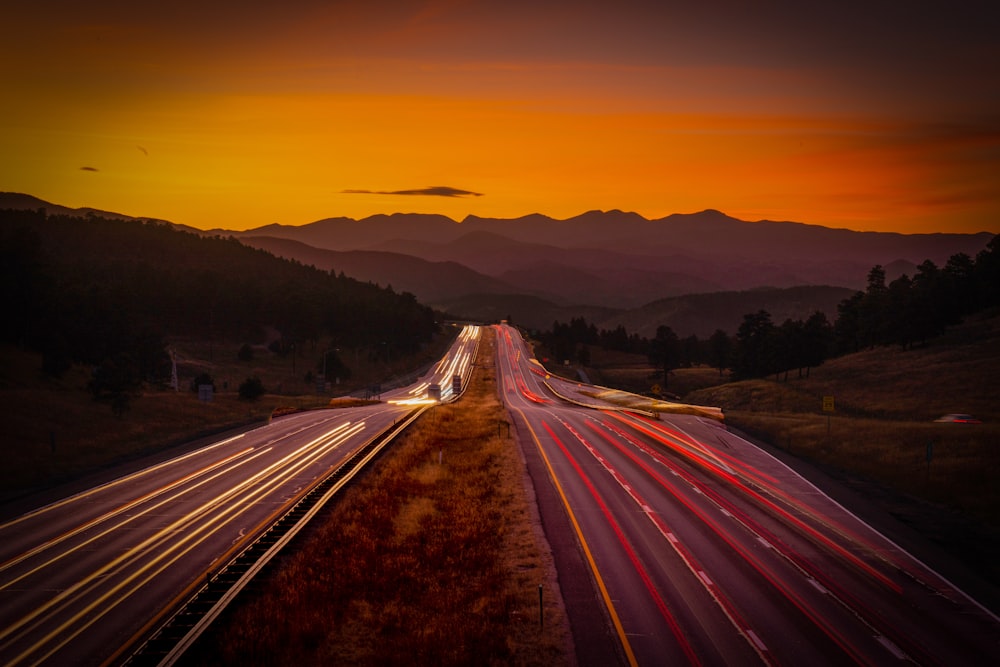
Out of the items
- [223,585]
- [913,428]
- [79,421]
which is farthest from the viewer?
[79,421]

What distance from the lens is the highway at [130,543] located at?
62.8 ft

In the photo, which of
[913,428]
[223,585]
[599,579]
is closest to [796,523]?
[599,579]

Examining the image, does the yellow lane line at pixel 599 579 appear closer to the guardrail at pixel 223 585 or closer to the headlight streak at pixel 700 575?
the headlight streak at pixel 700 575

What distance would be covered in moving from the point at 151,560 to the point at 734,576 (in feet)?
65.8

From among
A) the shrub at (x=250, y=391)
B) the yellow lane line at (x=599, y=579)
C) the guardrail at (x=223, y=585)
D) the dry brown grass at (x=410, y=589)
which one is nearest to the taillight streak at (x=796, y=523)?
the yellow lane line at (x=599, y=579)

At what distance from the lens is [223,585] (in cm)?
2209

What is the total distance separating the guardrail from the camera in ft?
56.9

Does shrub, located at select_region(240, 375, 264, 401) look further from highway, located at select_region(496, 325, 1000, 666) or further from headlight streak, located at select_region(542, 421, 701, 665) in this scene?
headlight streak, located at select_region(542, 421, 701, 665)

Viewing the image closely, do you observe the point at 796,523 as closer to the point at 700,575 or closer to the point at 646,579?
the point at 700,575

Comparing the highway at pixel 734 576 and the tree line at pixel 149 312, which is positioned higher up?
the tree line at pixel 149 312

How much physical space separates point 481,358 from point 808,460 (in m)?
117

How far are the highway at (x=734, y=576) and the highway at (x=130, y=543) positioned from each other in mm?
12460

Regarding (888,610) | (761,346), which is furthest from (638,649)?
(761,346)

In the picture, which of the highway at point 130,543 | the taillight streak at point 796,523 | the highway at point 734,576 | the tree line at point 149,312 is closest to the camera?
the highway at point 734,576
